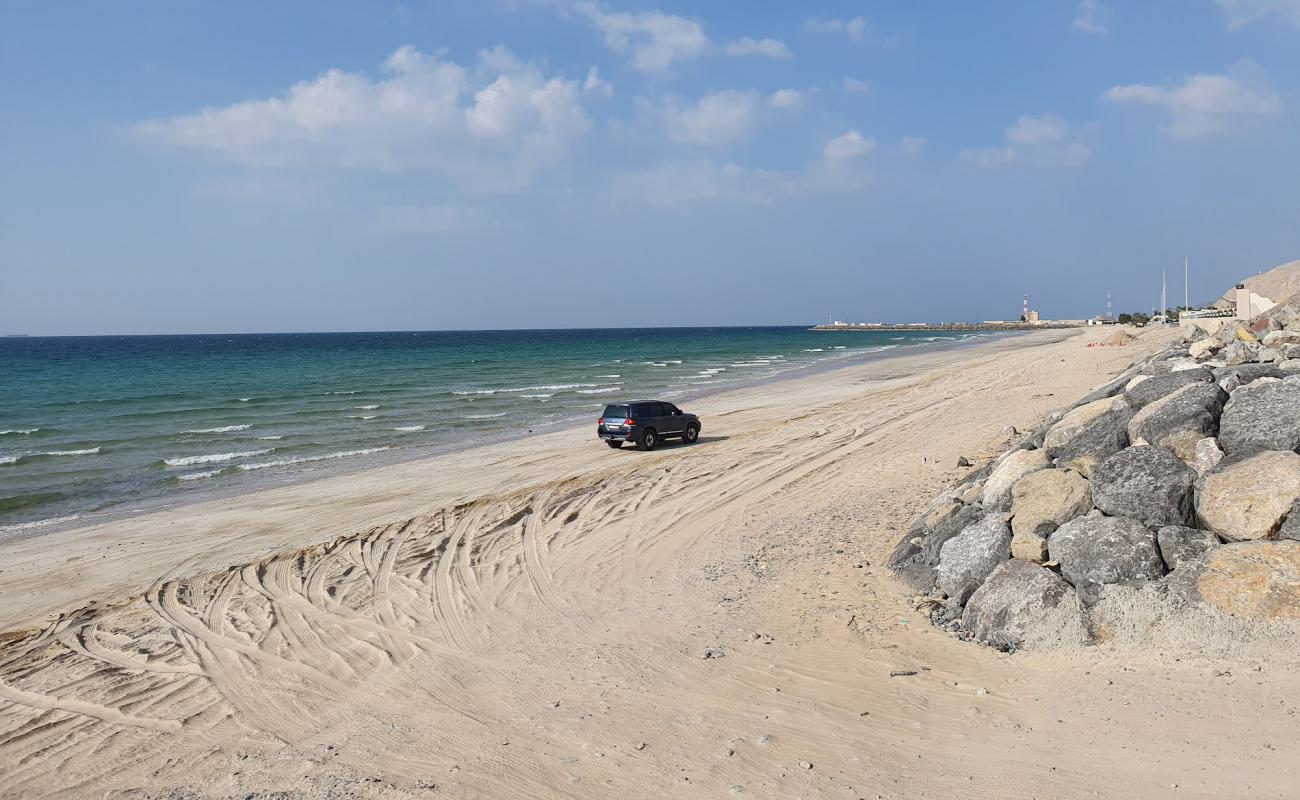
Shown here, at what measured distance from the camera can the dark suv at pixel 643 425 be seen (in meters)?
23.6

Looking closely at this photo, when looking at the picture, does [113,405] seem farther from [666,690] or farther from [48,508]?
[666,690]

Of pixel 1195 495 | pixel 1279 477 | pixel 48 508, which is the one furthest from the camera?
pixel 48 508

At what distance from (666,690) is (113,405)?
1672 inches

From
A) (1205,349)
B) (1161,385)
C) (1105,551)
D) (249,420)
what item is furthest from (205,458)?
(1205,349)

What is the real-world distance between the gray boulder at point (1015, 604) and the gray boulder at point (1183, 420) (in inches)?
99.4

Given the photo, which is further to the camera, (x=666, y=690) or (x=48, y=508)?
(x=48, y=508)

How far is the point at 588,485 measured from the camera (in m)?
18.0

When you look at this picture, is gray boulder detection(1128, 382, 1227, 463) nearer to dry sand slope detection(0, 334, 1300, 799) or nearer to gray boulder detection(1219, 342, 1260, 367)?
dry sand slope detection(0, 334, 1300, 799)

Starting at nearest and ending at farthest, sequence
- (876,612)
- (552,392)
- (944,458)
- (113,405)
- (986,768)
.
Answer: (986,768) → (876,612) → (944,458) → (113,405) → (552,392)

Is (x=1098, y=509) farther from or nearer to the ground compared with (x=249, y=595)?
farther from the ground

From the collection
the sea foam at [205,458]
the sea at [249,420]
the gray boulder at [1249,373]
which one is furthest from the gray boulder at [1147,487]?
the sea foam at [205,458]

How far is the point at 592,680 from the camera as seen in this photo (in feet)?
27.1

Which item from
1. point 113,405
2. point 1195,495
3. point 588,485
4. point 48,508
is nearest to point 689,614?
point 1195,495

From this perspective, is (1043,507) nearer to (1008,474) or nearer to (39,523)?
(1008,474)
